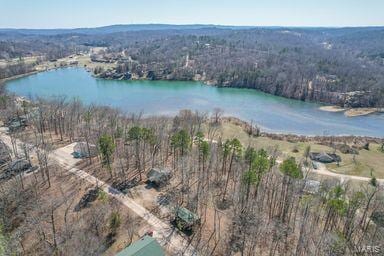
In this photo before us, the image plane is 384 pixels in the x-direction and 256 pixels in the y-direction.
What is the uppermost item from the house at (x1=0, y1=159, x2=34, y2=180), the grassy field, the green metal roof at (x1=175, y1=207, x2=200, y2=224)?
→ the green metal roof at (x1=175, y1=207, x2=200, y2=224)

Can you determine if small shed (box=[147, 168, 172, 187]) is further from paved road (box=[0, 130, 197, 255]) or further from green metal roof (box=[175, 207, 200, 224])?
green metal roof (box=[175, 207, 200, 224])

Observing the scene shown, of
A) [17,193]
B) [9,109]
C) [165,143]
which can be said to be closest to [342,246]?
[165,143]

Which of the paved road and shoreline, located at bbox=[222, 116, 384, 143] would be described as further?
shoreline, located at bbox=[222, 116, 384, 143]

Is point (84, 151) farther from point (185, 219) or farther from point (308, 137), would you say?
point (308, 137)

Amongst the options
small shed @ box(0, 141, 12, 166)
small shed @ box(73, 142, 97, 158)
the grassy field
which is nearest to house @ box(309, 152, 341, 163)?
the grassy field

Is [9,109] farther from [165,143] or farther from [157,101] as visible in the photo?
[157,101]

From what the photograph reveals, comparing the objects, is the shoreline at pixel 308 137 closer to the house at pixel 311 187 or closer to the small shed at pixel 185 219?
the house at pixel 311 187

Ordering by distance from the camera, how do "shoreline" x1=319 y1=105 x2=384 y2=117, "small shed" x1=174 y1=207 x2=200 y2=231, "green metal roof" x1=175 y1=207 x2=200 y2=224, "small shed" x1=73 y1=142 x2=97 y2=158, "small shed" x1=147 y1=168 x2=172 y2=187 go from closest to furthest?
"small shed" x1=174 y1=207 x2=200 y2=231
"green metal roof" x1=175 y1=207 x2=200 y2=224
"small shed" x1=147 y1=168 x2=172 y2=187
"small shed" x1=73 y1=142 x2=97 y2=158
"shoreline" x1=319 y1=105 x2=384 y2=117
